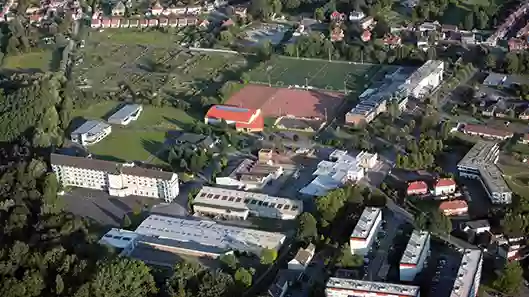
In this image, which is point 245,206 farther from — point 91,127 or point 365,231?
point 91,127

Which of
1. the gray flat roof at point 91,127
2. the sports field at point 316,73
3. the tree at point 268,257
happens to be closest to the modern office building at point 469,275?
the tree at point 268,257

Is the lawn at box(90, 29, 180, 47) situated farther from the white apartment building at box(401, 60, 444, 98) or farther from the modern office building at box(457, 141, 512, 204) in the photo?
the modern office building at box(457, 141, 512, 204)

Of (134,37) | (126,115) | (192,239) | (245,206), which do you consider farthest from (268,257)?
(134,37)

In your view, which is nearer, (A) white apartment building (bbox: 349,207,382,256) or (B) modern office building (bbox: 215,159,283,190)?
(A) white apartment building (bbox: 349,207,382,256)

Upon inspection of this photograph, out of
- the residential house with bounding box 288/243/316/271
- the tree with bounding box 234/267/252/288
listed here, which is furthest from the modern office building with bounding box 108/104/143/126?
the tree with bounding box 234/267/252/288

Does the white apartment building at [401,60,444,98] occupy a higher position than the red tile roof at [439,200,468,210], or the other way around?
the red tile roof at [439,200,468,210]

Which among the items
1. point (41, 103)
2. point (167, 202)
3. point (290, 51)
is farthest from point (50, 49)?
point (167, 202)

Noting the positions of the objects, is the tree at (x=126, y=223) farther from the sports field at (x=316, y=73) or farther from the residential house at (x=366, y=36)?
the residential house at (x=366, y=36)
